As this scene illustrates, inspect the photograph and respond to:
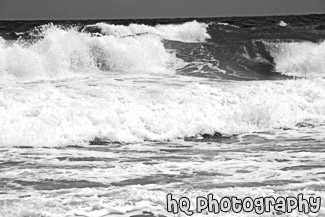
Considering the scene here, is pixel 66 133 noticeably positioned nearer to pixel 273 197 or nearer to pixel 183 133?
pixel 183 133

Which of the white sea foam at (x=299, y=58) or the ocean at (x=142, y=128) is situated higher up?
the white sea foam at (x=299, y=58)

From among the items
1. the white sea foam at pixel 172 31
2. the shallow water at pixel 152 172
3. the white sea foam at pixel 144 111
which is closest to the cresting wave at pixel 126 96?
the white sea foam at pixel 144 111

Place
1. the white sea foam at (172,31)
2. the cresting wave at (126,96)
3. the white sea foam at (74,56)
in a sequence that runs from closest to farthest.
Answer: the cresting wave at (126,96)
the white sea foam at (74,56)
the white sea foam at (172,31)

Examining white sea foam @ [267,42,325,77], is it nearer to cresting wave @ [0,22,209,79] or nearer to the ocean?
the ocean

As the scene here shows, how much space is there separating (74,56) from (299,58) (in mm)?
7443

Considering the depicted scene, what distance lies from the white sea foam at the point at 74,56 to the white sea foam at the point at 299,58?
144 inches

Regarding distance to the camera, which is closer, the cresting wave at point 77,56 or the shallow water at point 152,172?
the shallow water at point 152,172

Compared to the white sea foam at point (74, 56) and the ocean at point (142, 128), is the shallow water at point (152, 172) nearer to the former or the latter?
the ocean at point (142, 128)

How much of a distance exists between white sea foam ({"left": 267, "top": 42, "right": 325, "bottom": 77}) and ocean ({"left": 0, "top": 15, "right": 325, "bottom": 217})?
7 cm

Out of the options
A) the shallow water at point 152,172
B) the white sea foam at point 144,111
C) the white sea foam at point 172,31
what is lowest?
the shallow water at point 152,172

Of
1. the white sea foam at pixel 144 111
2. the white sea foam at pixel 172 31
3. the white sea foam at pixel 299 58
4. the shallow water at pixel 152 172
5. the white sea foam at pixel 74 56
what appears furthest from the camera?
the white sea foam at pixel 172 31

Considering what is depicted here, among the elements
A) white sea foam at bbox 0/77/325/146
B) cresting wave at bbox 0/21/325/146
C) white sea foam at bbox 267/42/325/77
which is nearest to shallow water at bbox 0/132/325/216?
white sea foam at bbox 0/77/325/146

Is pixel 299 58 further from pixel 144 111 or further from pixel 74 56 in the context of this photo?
pixel 144 111

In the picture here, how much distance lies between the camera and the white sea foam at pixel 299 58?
17922mm
